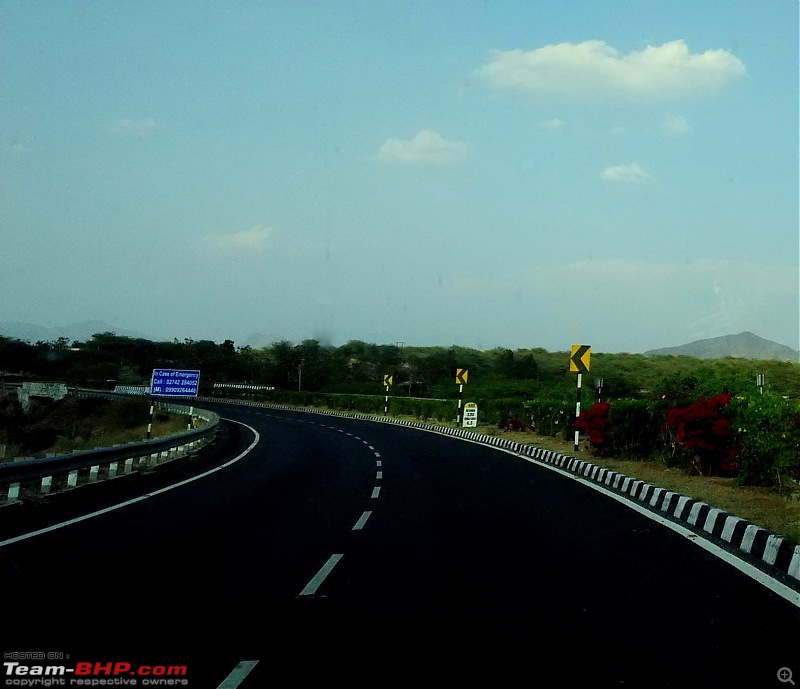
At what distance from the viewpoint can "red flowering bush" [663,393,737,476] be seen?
1812 centimetres

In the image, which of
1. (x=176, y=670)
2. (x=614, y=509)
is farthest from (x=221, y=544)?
(x=614, y=509)

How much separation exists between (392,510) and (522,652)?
25.1ft

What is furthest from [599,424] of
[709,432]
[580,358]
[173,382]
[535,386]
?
[535,386]

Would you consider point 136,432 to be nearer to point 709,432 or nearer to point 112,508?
point 112,508

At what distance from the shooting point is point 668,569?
8.75 meters

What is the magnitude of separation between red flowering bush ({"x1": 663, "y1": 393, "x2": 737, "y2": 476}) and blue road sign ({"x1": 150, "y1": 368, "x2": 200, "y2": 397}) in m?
21.0

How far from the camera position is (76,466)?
1455 centimetres

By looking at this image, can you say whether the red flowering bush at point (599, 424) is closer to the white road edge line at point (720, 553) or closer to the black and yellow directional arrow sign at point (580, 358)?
the black and yellow directional arrow sign at point (580, 358)

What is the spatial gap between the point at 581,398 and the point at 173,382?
18063 millimetres

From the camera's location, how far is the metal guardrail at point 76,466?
12507 mm

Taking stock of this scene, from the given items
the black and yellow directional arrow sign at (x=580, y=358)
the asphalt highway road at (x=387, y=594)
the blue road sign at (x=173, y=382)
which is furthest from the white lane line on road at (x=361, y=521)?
the blue road sign at (x=173, y=382)

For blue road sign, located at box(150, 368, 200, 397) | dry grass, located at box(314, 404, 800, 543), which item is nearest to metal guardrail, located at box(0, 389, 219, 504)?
blue road sign, located at box(150, 368, 200, 397)

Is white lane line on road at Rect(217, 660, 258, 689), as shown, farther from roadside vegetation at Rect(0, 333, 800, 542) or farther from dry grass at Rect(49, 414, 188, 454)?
dry grass at Rect(49, 414, 188, 454)

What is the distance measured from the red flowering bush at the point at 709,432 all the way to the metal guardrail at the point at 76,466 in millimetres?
11648
